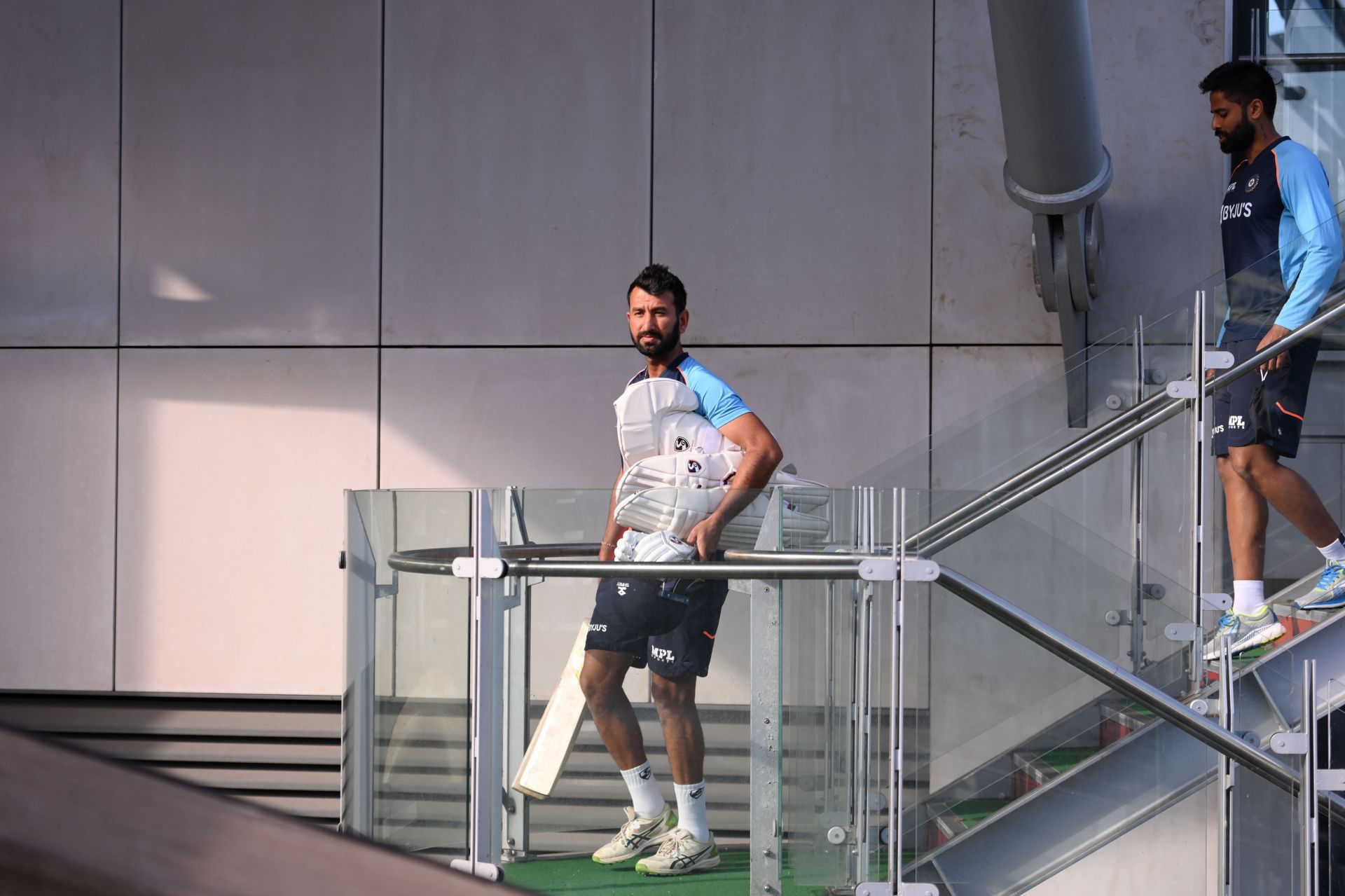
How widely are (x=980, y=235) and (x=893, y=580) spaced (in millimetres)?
2840

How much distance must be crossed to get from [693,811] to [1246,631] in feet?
5.27

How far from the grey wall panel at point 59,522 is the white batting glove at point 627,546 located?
369 centimetres

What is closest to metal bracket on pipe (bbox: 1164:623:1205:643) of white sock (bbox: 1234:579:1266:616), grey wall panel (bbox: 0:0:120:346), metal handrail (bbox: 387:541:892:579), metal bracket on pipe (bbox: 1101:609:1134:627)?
metal bracket on pipe (bbox: 1101:609:1134:627)

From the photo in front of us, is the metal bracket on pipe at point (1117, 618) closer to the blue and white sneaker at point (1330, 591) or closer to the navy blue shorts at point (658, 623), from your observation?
the blue and white sneaker at point (1330, 591)

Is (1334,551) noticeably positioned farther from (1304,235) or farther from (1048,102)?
(1048,102)

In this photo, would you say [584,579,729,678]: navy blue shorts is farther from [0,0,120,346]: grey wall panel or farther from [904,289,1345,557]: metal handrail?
[0,0,120,346]: grey wall panel

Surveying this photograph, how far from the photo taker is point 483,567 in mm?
2932

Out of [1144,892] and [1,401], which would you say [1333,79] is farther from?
[1,401]

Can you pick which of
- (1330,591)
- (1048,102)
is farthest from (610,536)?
(1048,102)

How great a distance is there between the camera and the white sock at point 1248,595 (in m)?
3.53

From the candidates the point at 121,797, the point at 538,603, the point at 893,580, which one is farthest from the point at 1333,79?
the point at 121,797

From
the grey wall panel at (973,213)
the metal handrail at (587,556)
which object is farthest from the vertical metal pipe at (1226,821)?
the grey wall panel at (973,213)

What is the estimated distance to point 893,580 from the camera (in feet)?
9.50

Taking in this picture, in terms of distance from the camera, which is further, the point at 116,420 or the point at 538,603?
the point at 116,420
